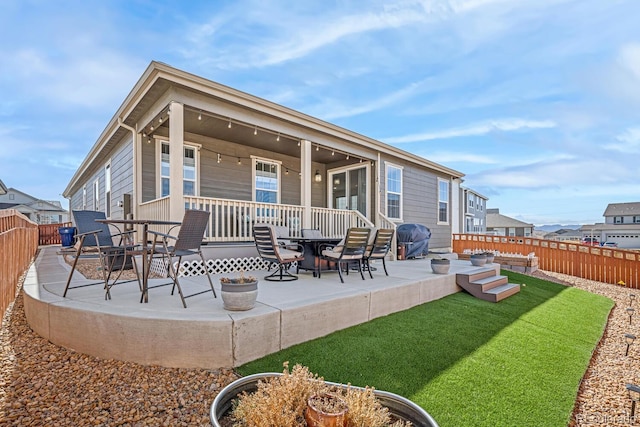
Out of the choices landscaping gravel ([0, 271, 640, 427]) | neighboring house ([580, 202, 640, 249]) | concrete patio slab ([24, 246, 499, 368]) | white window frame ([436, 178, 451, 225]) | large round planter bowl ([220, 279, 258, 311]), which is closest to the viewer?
landscaping gravel ([0, 271, 640, 427])

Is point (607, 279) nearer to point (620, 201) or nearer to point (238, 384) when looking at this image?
point (238, 384)

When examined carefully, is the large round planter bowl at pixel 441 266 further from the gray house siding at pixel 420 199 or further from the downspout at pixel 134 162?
the downspout at pixel 134 162

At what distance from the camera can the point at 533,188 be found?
54.3 meters

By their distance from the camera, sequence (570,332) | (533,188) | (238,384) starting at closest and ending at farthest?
(238,384), (570,332), (533,188)

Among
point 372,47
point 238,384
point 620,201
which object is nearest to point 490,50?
point 372,47

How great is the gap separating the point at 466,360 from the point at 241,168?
7448mm

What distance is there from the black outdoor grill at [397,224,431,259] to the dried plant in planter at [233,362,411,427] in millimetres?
7561

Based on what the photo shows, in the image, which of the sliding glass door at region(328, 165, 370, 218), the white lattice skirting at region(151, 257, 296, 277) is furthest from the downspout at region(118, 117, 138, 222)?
the sliding glass door at region(328, 165, 370, 218)

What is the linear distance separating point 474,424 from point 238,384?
154cm

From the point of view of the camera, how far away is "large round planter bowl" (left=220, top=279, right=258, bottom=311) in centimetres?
284

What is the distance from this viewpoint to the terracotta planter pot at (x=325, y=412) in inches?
57.0

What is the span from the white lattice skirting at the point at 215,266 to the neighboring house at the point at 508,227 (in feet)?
113

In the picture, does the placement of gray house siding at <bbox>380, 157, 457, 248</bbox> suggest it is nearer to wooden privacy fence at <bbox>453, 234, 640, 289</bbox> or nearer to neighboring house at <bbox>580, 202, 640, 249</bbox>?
wooden privacy fence at <bbox>453, 234, 640, 289</bbox>

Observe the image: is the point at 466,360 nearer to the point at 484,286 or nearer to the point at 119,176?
the point at 484,286
